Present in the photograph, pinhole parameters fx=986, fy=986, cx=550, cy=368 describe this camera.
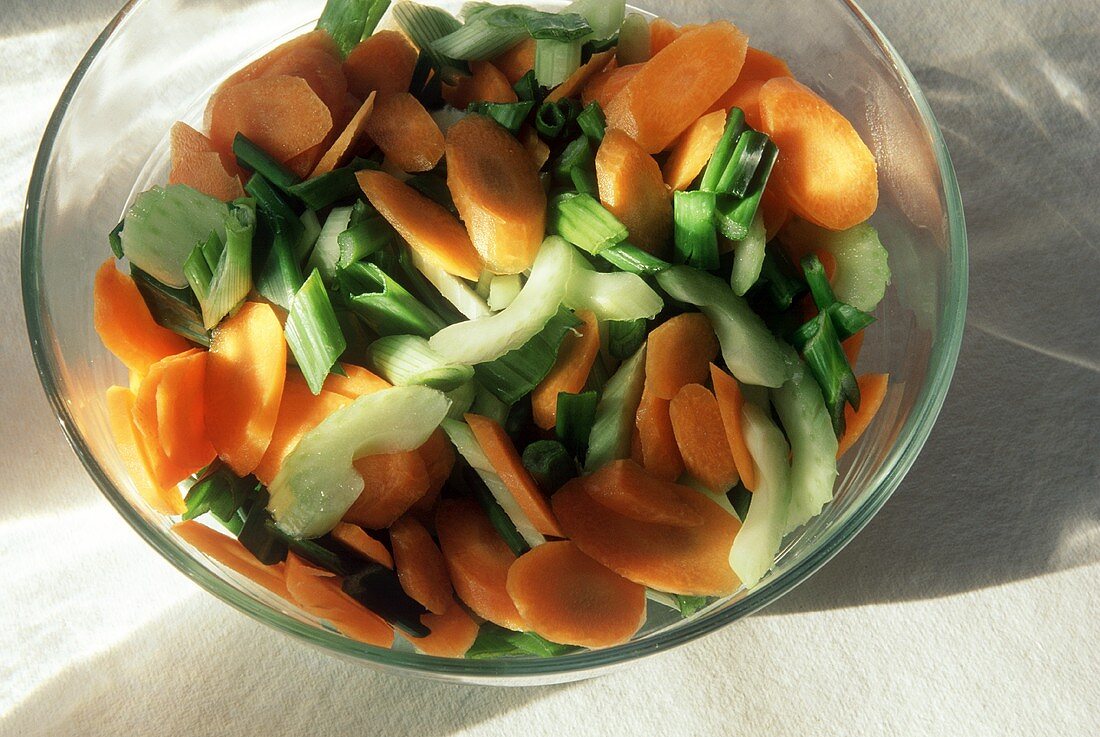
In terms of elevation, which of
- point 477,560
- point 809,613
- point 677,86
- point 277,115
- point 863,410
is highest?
point 277,115

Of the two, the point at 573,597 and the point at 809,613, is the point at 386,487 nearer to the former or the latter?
the point at 573,597

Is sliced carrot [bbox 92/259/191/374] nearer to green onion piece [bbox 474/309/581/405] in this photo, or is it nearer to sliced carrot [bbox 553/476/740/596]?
green onion piece [bbox 474/309/581/405]

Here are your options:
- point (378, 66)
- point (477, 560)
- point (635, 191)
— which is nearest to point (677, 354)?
point (635, 191)

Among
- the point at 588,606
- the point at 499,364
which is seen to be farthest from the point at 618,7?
the point at 588,606

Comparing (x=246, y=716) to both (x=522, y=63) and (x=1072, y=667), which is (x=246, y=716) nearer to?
(x=522, y=63)

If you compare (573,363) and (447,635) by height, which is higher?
(573,363)

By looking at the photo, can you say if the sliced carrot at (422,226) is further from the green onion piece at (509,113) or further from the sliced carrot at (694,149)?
the sliced carrot at (694,149)
